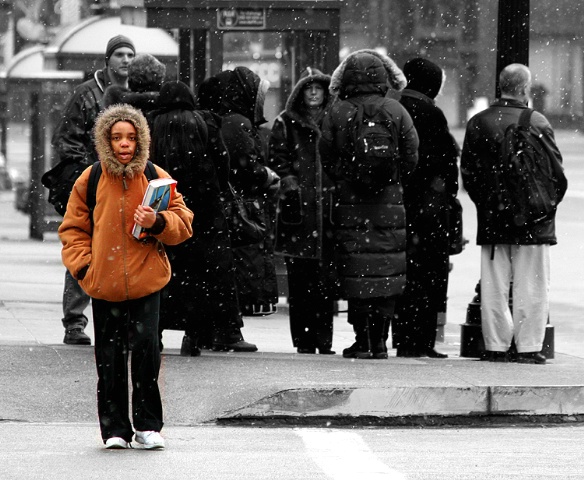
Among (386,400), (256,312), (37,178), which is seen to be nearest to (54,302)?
(256,312)

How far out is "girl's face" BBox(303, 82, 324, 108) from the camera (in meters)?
9.86

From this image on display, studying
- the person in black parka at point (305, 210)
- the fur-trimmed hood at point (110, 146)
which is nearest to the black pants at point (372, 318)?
the person in black parka at point (305, 210)

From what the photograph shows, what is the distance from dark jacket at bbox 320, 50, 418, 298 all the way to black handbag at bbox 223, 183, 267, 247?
1.78 feet

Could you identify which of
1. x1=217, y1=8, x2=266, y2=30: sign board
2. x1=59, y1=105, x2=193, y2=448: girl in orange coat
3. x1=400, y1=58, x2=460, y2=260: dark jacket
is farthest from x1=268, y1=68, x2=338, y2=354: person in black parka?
x1=217, y1=8, x2=266, y2=30: sign board

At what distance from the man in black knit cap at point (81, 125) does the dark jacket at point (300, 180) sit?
109cm

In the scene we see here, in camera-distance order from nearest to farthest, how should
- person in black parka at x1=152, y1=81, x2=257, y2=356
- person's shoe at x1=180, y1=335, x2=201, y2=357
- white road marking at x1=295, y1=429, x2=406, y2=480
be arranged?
white road marking at x1=295, y1=429, x2=406, y2=480 → person in black parka at x1=152, y1=81, x2=257, y2=356 → person's shoe at x1=180, y1=335, x2=201, y2=357

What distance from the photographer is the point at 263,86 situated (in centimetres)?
962

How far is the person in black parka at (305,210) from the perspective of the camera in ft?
31.7

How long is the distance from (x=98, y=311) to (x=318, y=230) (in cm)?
305

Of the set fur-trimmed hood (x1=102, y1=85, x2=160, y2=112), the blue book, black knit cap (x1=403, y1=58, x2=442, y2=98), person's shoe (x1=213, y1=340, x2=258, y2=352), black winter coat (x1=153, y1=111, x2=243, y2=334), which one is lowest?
person's shoe (x1=213, y1=340, x2=258, y2=352)

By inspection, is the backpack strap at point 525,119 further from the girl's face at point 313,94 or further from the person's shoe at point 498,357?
the person's shoe at point 498,357

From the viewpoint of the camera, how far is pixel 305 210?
972 cm

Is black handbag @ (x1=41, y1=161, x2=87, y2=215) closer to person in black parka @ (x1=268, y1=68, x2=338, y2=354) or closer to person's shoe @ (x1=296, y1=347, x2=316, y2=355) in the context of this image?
person in black parka @ (x1=268, y1=68, x2=338, y2=354)

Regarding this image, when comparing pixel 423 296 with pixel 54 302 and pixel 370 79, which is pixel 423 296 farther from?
pixel 54 302
